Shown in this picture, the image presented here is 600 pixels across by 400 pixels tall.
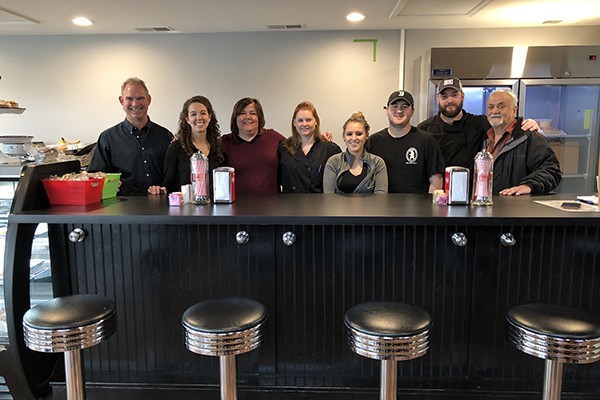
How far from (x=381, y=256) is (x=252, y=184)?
3.85 ft

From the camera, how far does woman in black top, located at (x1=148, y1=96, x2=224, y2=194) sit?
9.09 feet

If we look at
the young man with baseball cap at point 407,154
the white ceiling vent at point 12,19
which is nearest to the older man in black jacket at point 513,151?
the young man with baseball cap at point 407,154

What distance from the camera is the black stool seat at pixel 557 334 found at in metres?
1.44

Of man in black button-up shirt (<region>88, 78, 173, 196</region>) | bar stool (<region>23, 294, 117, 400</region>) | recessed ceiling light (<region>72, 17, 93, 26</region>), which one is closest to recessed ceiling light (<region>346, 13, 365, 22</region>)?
man in black button-up shirt (<region>88, 78, 173, 196</region>)

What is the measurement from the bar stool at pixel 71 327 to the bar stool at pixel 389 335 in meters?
0.86

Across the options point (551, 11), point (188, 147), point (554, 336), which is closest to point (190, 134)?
point (188, 147)

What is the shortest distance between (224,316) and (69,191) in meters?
0.98

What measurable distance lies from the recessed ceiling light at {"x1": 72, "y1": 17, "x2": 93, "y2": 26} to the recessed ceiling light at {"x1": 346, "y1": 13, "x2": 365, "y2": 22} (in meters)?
2.41

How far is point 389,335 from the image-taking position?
146cm

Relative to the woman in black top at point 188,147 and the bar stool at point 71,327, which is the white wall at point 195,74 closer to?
the woman in black top at point 188,147

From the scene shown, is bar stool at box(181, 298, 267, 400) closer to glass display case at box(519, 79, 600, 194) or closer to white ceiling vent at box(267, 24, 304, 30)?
white ceiling vent at box(267, 24, 304, 30)

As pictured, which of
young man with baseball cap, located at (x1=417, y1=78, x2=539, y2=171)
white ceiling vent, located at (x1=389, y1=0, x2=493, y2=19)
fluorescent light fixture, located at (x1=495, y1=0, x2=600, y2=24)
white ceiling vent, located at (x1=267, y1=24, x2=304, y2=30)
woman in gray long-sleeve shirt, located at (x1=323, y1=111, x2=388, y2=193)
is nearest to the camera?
woman in gray long-sleeve shirt, located at (x1=323, y1=111, x2=388, y2=193)

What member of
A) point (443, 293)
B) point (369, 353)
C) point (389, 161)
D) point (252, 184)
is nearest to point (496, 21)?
point (389, 161)

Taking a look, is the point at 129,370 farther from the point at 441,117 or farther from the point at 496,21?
the point at 496,21
